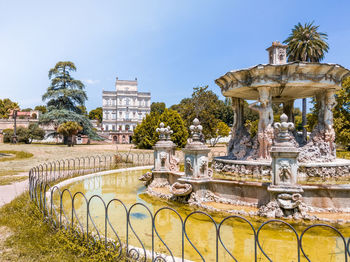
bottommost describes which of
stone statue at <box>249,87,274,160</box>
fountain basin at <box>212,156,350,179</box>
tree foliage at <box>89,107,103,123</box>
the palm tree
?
fountain basin at <box>212,156,350,179</box>

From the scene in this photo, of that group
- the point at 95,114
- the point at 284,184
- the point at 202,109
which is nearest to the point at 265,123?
the point at 284,184

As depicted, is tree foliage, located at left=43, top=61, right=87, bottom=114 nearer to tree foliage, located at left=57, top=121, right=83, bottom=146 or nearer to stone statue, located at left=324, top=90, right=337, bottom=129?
tree foliage, located at left=57, top=121, right=83, bottom=146

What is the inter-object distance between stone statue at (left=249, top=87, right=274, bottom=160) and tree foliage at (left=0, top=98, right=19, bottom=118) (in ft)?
243

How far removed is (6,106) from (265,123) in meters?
80.0

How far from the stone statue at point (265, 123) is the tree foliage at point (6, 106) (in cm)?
7420

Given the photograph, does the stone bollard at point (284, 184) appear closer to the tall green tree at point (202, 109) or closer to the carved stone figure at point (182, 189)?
the carved stone figure at point (182, 189)

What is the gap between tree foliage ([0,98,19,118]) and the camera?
6731 cm

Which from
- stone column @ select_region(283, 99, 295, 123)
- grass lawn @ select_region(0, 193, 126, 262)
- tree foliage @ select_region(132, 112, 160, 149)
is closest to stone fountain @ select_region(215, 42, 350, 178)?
stone column @ select_region(283, 99, 295, 123)

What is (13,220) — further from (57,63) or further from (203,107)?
(57,63)

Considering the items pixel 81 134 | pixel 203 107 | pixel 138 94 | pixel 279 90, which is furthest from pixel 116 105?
pixel 279 90

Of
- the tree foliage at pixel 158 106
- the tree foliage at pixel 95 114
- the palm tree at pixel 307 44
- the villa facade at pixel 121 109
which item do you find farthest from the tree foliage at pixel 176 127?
the tree foliage at pixel 95 114

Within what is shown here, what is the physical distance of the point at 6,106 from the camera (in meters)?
69.4

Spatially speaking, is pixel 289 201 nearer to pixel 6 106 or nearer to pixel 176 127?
pixel 176 127

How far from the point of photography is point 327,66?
6.62 meters
